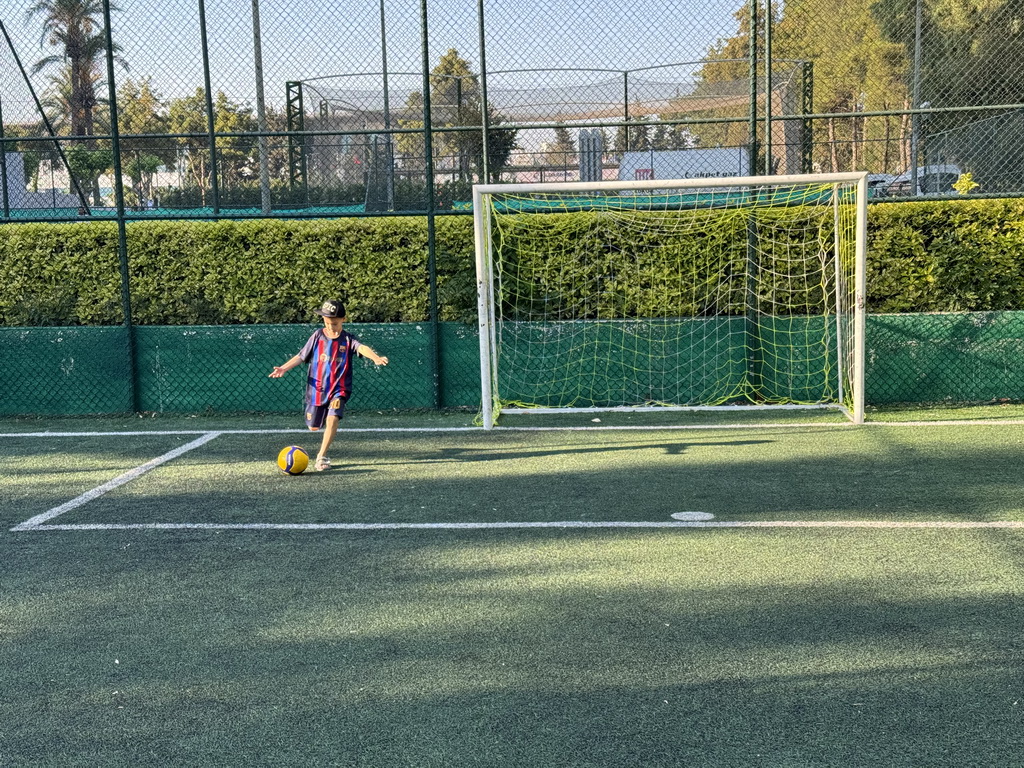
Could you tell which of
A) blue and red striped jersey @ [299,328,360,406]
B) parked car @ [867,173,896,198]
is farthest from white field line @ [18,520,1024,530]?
parked car @ [867,173,896,198]

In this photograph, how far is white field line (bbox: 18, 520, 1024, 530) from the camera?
6.33 meters

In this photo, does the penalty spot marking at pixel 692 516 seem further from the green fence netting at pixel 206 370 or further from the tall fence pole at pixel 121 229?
the tall fence pole at pixel 121 229

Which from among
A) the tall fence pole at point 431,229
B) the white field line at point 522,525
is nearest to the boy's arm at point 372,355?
the white field line at point 522,525

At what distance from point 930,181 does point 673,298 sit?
7341mm

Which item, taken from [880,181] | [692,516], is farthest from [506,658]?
[880,181]

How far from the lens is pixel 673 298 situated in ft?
36.7

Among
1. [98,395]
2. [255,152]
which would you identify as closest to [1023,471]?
[98,395]

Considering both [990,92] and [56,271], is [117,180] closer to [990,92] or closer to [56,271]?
[56,271]

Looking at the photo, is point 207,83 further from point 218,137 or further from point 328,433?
point 328,433

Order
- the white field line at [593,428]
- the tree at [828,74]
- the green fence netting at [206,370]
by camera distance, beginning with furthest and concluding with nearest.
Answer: the tree at [828,74]
the green fence netting at [206,370]
the white field line at [593,428]

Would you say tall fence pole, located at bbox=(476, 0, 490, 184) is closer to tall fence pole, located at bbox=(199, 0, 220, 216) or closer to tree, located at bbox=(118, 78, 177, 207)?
tall fence pole, located at bbox=(199, 0, 220, 216)

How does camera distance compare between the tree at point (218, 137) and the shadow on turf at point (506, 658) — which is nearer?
the shadow on turf at point (506, 658)

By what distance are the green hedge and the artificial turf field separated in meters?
2.69

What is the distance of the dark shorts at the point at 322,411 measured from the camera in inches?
332
